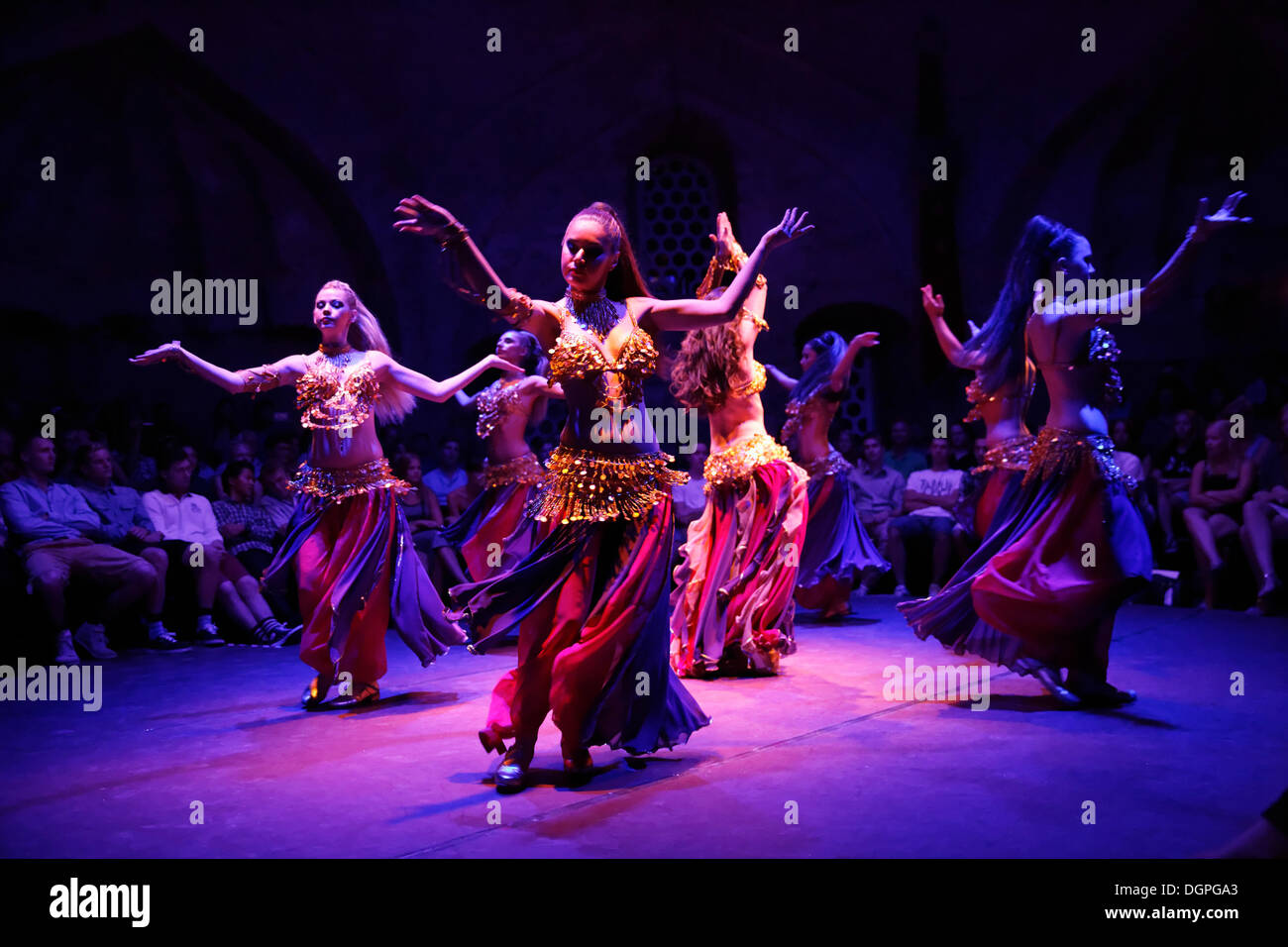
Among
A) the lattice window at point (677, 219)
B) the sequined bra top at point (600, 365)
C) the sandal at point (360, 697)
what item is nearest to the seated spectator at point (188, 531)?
the sandal at point (360, 697)

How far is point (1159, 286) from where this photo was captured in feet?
14.5

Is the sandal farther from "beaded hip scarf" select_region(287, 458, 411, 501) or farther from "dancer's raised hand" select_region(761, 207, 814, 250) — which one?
"dancer's raised hand" select_region(761, 207, 814, 250)

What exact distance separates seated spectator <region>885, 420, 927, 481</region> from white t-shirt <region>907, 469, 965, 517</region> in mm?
940

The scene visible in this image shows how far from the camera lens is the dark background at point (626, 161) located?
11414mm

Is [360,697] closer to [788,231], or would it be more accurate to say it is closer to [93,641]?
[93,641]

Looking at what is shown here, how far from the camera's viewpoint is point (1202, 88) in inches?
471

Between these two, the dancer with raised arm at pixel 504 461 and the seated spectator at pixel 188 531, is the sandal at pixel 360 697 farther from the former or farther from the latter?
the seated spectator at pixel 188 531

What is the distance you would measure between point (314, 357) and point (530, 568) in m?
2.13

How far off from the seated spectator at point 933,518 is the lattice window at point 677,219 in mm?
4849

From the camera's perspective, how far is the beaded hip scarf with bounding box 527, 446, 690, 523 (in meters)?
3.69

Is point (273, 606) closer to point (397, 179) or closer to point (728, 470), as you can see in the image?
point (728, 470)

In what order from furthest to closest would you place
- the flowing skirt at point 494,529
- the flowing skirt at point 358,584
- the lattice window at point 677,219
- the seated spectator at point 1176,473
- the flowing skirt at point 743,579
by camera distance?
the lattice window at point 677,219, the seated spectator at point 1176,473, the flowing skirt at point 494,529, the flowing skirt at point 743,579, the flowing skirt at point 358,584

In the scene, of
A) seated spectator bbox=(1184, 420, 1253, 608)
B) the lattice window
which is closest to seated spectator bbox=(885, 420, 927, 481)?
seated spectator bbox=(1184, 420, 1253, 608)

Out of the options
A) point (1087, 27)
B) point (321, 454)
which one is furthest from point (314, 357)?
point (1087, 27)
